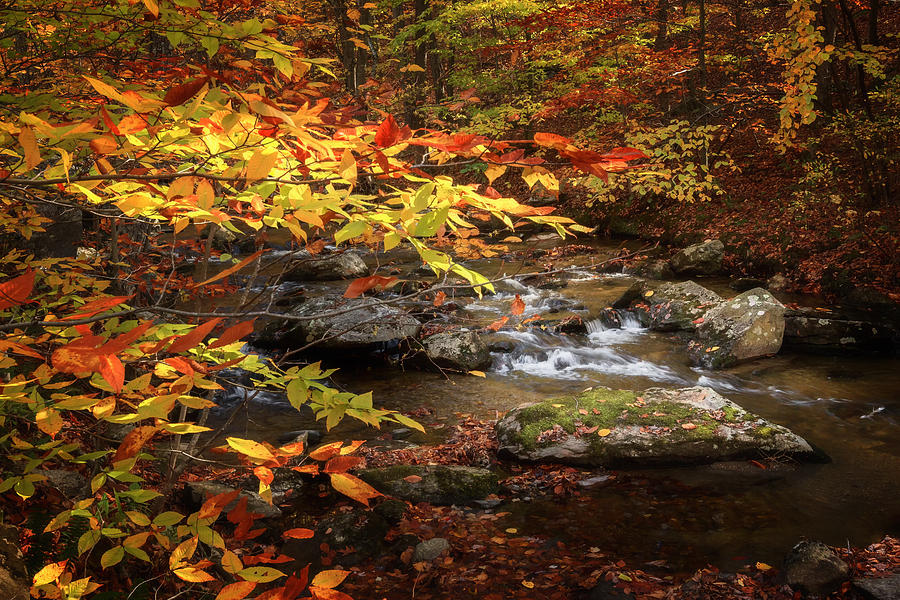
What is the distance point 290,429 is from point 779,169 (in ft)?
40.7

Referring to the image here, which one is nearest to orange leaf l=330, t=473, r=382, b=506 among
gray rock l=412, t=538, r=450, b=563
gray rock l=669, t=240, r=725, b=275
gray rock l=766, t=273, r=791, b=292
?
gray rock l=412, t=538, r=450, b=563

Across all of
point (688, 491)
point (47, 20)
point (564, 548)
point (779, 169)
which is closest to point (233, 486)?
point (564, 548)

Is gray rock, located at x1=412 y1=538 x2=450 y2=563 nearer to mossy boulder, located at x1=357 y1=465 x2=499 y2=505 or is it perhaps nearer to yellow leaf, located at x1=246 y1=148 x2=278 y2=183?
mossy boulder, located at x1=357 y1=465 x2=499 y2=505

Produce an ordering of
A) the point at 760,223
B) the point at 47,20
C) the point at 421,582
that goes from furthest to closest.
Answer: the point at 760,223 < the point at 421,582 < the point at 47,20

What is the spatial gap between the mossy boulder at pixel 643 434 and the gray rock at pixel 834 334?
3.33 metres

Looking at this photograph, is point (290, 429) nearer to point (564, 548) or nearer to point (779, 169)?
point (564, 548)

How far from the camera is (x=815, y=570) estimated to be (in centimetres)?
339

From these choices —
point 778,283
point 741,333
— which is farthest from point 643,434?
point 778,283

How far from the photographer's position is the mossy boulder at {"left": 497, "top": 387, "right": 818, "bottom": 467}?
520 centimetres

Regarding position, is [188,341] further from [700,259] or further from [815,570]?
[700,259]

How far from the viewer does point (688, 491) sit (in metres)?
4.76

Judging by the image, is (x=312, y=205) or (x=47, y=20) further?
(x=47, y=20)

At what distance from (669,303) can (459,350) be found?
393cm

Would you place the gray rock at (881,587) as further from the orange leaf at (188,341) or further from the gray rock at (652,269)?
the gray rock at (652,269)
